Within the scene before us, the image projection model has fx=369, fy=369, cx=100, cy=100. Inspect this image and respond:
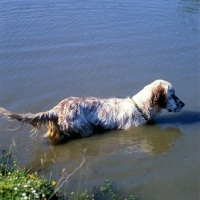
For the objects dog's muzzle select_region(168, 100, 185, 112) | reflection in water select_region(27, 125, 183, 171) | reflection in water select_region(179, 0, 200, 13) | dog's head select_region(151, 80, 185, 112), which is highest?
reflection in water select_region(179, 0, 200, 13)

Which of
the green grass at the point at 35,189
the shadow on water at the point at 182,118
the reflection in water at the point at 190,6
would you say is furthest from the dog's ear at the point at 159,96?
the reflection in water at the point at 190,6

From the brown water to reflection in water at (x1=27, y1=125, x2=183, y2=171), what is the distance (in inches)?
0.8

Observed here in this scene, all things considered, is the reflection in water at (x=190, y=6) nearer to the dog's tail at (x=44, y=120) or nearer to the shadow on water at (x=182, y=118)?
the shadow on water at (x=182, y=118)

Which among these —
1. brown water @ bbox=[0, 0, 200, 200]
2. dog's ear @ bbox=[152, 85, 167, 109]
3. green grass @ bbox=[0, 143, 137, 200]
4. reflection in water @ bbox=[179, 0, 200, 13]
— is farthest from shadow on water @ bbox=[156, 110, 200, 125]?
reflection in water @ bbox=[179, 0, 200, 13]

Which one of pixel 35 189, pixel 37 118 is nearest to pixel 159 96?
pixel 37 118

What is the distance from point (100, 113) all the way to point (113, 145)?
72 centimetres

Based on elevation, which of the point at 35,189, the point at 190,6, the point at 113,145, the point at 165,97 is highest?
the point at 190,6

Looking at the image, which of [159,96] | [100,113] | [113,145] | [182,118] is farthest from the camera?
[182,118]

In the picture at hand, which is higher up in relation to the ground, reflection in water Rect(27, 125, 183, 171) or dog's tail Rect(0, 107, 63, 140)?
dog's tail Rect(0, 107, 63, 140)

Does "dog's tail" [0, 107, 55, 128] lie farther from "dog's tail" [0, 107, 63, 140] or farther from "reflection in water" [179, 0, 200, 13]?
"reflection in water" [179, 0, 200, 13]

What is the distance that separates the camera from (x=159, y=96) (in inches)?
305

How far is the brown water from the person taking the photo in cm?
636

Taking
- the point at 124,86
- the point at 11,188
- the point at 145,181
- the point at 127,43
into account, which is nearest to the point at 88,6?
the point at 127,43

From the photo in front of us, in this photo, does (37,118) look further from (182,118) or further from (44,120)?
(182,118)
